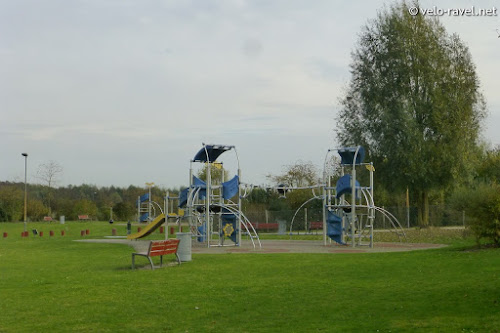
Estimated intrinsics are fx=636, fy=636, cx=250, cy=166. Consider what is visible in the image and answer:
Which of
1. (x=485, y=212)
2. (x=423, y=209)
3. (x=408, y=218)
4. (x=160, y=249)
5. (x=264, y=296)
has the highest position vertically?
(x=423, y=209)

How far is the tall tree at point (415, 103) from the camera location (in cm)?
3809

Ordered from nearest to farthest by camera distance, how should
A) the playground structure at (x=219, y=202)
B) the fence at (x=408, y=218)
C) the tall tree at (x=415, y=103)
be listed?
the playground structure at (x=219, y=202), the tall tree at (x=415, y=103), the fence at (x=408, y=218)

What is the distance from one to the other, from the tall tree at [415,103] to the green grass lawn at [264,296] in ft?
65.0

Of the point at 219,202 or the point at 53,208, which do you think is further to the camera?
the point at 53,208

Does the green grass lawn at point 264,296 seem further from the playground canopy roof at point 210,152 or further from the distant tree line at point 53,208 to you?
the distant tree line at point 53,208

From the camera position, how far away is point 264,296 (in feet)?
38.6

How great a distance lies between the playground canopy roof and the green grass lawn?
10.8 metres

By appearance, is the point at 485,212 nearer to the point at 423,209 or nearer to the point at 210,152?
the point at 210,152

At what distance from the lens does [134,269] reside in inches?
670

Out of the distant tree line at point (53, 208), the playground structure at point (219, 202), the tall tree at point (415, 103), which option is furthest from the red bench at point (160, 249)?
the distant tree line at point (53, 208)

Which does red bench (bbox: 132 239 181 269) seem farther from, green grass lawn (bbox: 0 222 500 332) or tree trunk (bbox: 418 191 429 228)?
tree trunk (bbox: 418 191 429 228)

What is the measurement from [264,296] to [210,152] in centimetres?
1851

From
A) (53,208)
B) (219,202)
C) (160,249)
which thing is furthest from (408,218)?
(53,208)

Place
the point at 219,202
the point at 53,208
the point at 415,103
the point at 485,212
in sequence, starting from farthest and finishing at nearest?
the point at 53,208 → the point at 415,103 → the point at 219,202 → the point at 485,212
